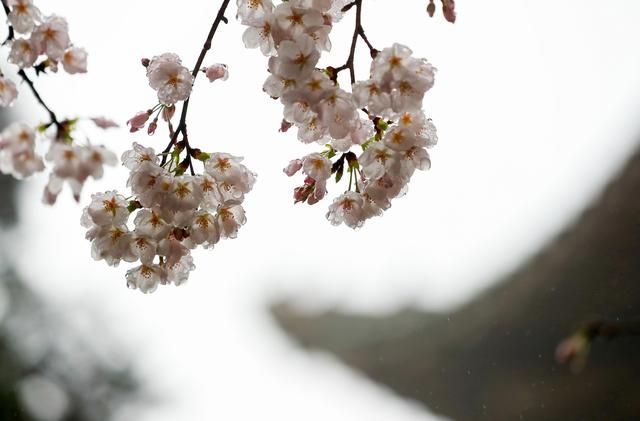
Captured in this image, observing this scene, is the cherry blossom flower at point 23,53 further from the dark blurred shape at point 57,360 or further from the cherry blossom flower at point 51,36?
the dark blurred shape at point 57,360

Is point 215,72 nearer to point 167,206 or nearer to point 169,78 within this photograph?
point 169,78

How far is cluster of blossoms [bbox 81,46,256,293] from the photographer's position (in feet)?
2.14

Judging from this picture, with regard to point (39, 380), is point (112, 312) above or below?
above

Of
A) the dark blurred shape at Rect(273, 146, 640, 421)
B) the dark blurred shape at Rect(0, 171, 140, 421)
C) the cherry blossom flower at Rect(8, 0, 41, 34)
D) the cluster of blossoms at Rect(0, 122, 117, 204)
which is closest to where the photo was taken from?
the cluster of blossoms at Rect(0, 122, 117, 204)

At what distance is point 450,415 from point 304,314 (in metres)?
0.32

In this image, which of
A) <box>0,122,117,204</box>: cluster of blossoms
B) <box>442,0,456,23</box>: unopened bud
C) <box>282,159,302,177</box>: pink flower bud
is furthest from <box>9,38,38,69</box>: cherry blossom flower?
<box>442,0,456,23</box>: unopened bud

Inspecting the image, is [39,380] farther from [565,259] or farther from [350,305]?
[565,259]

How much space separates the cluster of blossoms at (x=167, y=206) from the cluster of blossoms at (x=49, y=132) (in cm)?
9

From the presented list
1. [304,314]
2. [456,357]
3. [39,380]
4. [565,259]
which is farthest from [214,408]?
[565,259]

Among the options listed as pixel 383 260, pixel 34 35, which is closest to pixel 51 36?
pixel 34 35

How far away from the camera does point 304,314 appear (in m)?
1.35

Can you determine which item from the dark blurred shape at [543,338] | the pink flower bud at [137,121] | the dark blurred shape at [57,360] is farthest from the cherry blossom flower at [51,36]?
the dark blurred shape at [57,360]

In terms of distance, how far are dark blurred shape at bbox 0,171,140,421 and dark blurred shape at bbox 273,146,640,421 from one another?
58 centimetres

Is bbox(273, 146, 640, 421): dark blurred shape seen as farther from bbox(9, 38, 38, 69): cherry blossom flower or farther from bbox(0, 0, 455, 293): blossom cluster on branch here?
bbox(9, 38, 38, 69): cherry blossom flower
